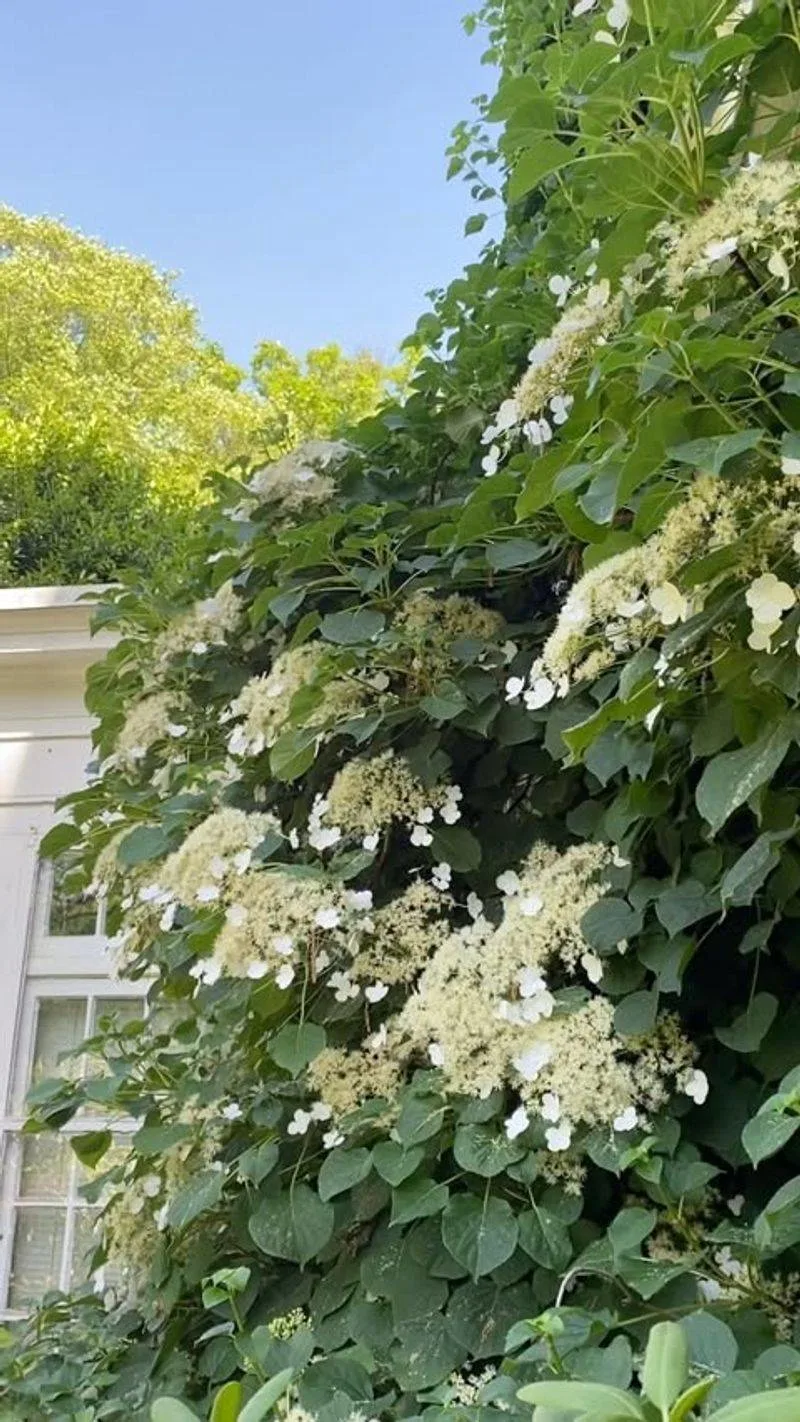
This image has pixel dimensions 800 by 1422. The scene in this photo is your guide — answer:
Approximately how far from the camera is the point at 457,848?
146cm

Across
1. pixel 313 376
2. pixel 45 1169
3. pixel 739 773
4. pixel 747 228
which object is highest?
pixel 313 376

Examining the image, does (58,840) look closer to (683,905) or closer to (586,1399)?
(683,905)

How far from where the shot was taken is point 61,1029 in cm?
332

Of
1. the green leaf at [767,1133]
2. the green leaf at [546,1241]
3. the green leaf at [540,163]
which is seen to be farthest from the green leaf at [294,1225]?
the green leaf at [540,163]

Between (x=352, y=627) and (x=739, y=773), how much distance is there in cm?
66

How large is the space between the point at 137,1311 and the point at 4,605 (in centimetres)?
221

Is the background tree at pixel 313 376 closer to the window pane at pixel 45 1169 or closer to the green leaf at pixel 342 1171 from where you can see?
the window pane at pixel 45 1169

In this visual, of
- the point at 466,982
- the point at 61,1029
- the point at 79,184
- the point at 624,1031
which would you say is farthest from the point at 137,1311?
the point at 79,184

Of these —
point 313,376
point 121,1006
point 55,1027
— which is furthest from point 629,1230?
point 313,376

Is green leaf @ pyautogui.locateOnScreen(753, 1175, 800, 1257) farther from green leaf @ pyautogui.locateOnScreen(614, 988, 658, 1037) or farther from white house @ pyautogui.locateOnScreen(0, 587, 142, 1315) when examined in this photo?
white house @ pyautogui.locateOnScreen(0, 587, 142, 1315)

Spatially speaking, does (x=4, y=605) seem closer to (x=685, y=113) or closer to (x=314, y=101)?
(x=685, y=113)

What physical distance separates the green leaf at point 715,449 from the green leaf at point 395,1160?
767 millimetres

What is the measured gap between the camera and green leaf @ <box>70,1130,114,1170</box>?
5.38ft

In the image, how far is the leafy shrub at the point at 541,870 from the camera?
3.20 ft
